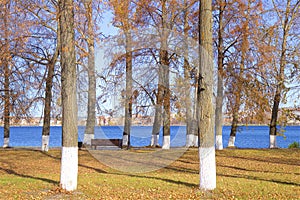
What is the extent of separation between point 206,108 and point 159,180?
9.33 feet

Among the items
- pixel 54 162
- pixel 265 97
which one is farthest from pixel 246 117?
pixel 54 162

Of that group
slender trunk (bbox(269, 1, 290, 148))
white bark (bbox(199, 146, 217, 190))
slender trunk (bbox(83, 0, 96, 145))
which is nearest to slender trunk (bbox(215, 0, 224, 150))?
slender trunk (bbox(269, 1, 290, 148))

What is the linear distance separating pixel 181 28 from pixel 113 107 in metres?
5.55

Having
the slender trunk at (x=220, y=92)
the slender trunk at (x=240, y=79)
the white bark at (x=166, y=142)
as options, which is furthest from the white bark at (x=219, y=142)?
the white bark at (x=166, y=142)

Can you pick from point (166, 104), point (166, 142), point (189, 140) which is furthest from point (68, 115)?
point (189, 140)

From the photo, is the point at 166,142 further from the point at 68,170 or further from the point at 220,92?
the point at 68,170

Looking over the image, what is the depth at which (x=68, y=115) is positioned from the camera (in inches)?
342

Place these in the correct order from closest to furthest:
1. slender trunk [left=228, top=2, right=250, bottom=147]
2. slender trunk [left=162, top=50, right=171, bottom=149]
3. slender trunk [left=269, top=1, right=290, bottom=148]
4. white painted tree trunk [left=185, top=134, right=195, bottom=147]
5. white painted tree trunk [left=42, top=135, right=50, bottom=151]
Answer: slender trunk [left=162, top=50, right=171, bottom=149]
slender trunk [left=228, top=2, right=250, bottom=147]
white painted tree trunk [left=42, top=135, right=50, bottom=151]
slender trunk [left=269, top=1, right=290, bottom=148]
white painted tree trunk [left=185, top=134, right=195, bottom=147]

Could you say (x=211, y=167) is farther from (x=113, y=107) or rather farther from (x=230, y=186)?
(x=113, y=107)

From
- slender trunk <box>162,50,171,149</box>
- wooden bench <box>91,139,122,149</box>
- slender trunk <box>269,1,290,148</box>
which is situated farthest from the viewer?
slender trunk <box>269,1,290,148</box>

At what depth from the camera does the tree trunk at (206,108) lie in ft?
28.6

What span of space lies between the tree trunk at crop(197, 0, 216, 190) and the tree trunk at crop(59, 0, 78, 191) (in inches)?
111

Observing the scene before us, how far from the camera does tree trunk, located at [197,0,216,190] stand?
8703mm

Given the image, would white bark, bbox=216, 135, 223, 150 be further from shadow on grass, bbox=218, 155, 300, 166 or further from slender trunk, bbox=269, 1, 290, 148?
slender trunk, bbox=269, 1, 290, 148
